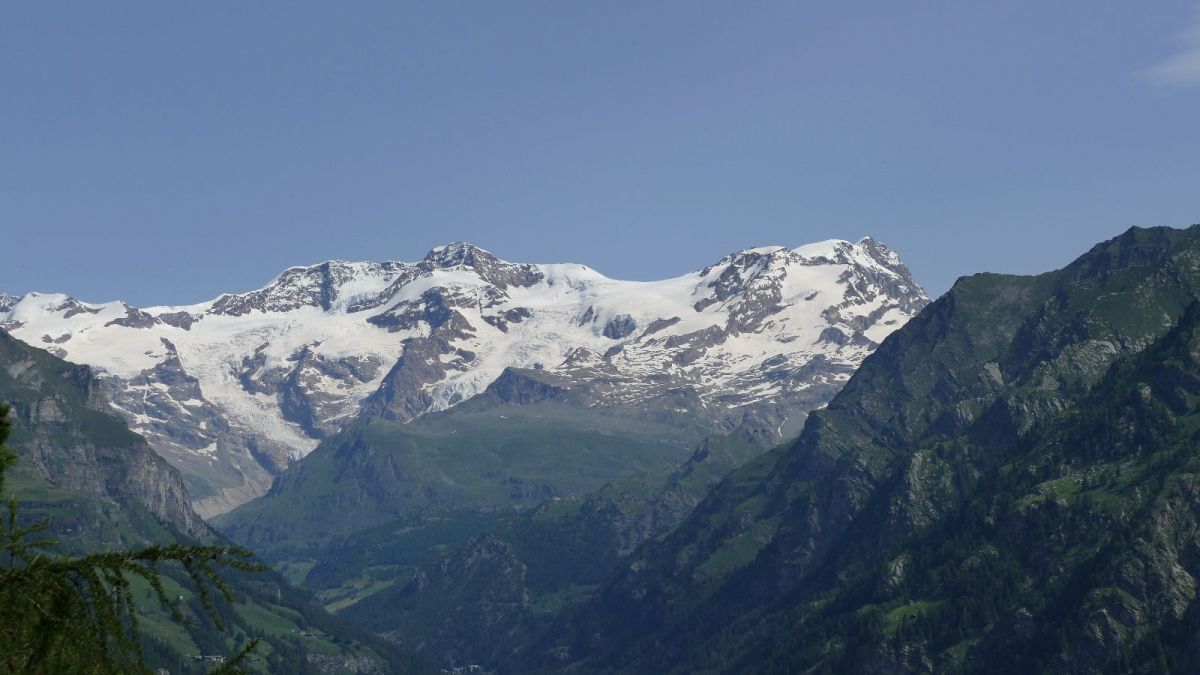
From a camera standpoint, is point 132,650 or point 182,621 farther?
point 182,621

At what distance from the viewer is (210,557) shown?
2647cm

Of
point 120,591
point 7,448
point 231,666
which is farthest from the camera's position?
point 231,666

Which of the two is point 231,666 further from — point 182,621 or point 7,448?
point 7,448

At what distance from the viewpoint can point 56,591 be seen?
25.8 m

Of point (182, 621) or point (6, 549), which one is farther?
point (182, 621)

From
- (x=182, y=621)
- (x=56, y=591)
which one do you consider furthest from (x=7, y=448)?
(x=182, y=621)

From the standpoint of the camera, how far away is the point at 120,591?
2638 cm

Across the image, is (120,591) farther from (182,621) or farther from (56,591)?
(182,621)

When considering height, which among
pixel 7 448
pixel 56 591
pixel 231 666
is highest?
pixel 7 448

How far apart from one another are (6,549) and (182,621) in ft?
12.4

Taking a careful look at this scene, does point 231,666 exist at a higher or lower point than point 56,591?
lower

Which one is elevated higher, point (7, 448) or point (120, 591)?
point (7, 448)

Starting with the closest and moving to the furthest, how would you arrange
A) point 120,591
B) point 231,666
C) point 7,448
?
point 7,448 < point 120,591 < point 231,666

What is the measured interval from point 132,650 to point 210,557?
6.58 feet
